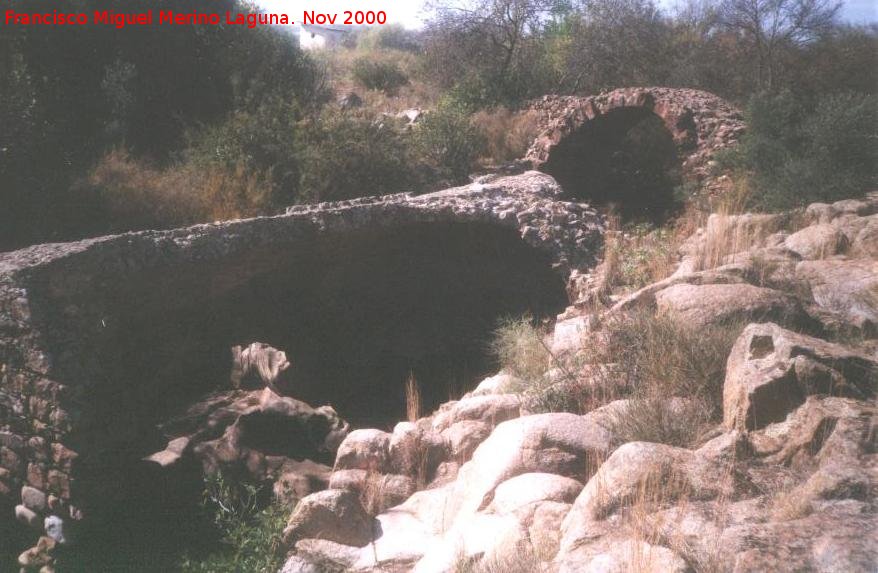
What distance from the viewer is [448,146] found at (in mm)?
12047

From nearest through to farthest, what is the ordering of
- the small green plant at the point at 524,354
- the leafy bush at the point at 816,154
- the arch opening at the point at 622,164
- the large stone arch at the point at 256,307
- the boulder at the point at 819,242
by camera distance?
the large stone arch at the point at 256,307, the small green plant at the point at 524,354, the boulder at the point at 819,242, the leafy bush at the point at 816,154, the arch opening at the point at 622,164

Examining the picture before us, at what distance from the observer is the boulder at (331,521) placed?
341cm

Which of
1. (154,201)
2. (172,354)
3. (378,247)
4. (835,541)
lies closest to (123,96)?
(154,201)

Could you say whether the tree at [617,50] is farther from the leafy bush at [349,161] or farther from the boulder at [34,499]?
the boulder at [34,499]

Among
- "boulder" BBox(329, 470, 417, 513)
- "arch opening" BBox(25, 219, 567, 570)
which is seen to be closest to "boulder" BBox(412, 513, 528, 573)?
"boulder" BBox(329, 470, 417, 513)

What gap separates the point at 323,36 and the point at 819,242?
2912 cm

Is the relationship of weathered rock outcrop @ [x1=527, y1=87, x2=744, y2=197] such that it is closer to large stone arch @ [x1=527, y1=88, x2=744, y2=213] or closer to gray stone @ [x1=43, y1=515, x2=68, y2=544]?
large stone arch @ [x1=527, y1=88, x2=744, y2=213]

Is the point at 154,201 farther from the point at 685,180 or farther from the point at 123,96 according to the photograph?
the point at 685,180

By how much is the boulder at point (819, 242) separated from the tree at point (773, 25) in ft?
39.3

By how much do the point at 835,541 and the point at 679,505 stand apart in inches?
20.3

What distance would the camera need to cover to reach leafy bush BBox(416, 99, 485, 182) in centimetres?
1195

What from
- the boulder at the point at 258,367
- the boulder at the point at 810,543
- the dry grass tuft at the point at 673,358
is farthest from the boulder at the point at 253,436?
the boulder at the point at 810,543

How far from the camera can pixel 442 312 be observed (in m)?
9.27

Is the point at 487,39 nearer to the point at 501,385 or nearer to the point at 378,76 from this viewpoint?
Result: the point at 378,76
